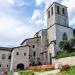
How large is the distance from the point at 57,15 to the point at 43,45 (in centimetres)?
1017

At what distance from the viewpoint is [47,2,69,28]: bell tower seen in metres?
49.9

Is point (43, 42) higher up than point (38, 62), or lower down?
higher up

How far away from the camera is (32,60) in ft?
163

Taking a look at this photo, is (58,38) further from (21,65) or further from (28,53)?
(21,65)

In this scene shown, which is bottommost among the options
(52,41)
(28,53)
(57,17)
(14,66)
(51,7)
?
(14,66)

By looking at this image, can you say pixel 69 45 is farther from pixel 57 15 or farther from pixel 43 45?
pixel 57 15

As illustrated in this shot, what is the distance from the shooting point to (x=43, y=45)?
168 feet

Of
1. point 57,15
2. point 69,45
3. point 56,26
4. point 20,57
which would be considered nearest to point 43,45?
point 56,26

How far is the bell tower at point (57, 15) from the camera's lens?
4989cm

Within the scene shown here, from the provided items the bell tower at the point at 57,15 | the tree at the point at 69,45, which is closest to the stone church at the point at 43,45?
the bell tower at the point at 57,15

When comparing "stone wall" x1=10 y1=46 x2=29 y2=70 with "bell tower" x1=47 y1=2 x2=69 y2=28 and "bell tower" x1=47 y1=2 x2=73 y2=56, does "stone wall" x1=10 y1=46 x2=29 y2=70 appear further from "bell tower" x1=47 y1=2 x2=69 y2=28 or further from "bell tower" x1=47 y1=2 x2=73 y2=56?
"bell tower" x1=47 y1=2 x2=69 y2=28

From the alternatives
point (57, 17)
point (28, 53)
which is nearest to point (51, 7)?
point (57, 17)

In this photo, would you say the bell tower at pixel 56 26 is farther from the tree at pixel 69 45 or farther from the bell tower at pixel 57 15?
the tree at pixel 69 45

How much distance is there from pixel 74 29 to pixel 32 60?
16.8m
